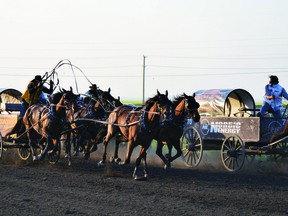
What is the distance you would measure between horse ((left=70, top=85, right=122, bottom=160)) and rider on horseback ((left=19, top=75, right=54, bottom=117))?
1.13 meters

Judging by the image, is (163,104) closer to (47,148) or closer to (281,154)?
(281,154)

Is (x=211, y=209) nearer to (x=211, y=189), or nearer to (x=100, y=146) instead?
(x=211, y=189)

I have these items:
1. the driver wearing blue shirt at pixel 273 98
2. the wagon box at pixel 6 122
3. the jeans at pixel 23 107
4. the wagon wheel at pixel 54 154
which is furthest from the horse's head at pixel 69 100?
the driver wearing blue shirt at pixel 273 98

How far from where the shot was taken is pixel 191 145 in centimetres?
1594

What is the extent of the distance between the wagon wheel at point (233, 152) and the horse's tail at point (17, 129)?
18.1 feet

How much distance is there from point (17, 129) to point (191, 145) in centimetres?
474

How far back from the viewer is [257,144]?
1480cm

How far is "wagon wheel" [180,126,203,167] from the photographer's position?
15812mm

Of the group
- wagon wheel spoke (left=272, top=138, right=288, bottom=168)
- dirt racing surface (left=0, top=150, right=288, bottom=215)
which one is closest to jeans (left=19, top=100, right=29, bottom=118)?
dirt racing surface (left=0, top=150, right=288, bottom=215)

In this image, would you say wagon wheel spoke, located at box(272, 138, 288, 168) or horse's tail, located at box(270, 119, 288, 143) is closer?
horse's tail, located at box(270, 119, 288, 143)

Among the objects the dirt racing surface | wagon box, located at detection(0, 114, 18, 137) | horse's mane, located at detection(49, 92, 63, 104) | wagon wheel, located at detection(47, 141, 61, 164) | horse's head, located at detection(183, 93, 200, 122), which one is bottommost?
the dirt racing surface

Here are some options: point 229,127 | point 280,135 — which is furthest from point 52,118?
point 280,135

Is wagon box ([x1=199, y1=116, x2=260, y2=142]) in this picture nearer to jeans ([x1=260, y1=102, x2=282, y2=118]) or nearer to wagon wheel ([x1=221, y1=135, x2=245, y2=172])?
wagon wheel ([x1=221, y1=135, x2=245, y2=172])

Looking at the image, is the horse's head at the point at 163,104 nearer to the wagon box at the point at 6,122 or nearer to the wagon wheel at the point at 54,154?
the wagon wheel at the point at 54,154
